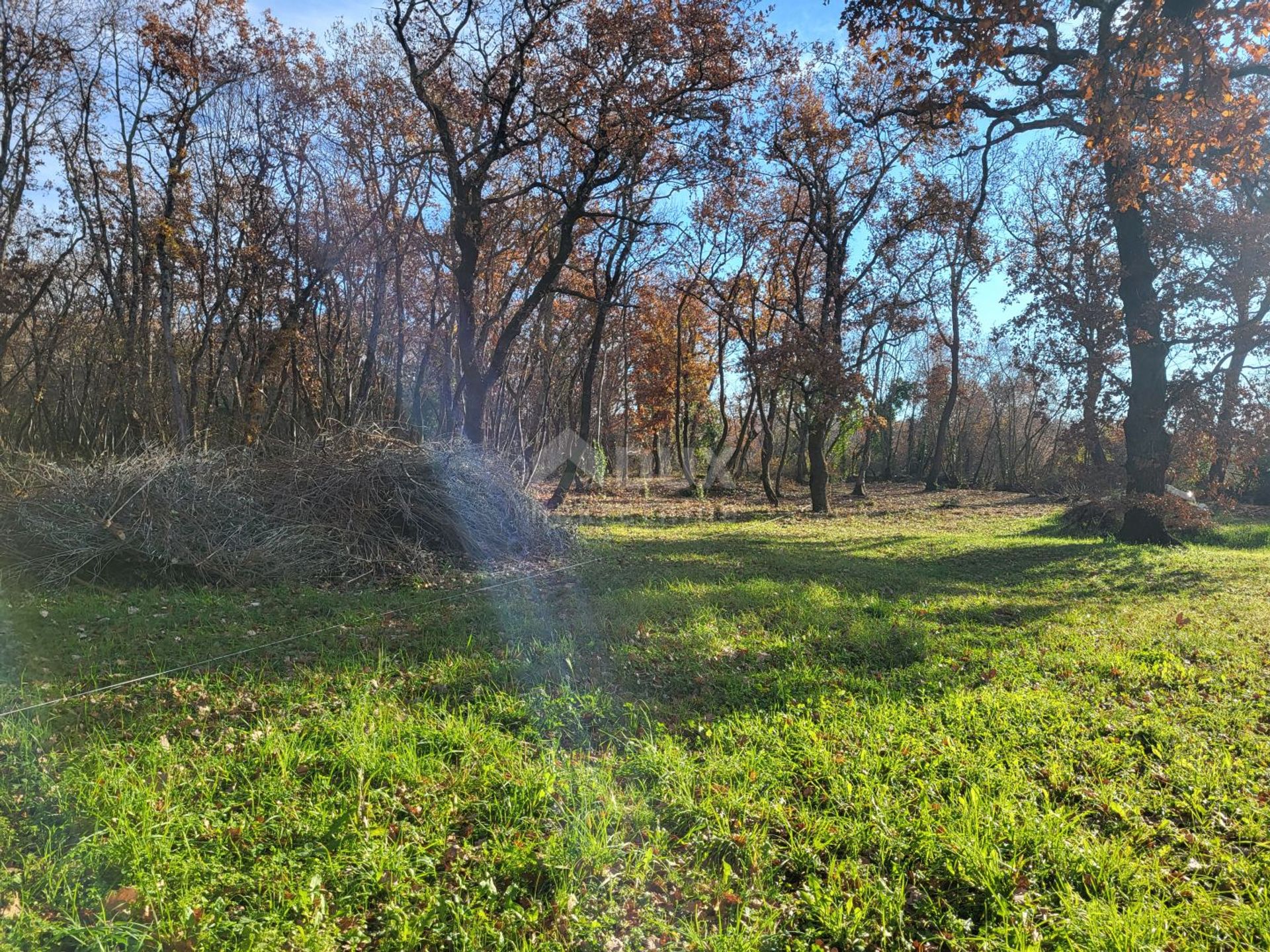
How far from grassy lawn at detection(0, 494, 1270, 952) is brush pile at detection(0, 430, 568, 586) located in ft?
3.73

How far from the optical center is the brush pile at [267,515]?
6816mm

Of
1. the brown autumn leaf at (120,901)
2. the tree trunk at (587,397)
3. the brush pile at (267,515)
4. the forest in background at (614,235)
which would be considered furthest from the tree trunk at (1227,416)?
the brown autumn leaf at (120,901)

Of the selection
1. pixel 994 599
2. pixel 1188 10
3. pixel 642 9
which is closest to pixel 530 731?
pixel 994 599

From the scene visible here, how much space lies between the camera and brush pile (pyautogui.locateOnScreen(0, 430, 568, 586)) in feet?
22.4

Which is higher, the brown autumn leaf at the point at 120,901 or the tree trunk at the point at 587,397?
the tree trunk at the point at 587,397

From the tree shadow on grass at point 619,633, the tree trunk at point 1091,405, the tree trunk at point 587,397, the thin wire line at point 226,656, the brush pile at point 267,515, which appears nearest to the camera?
the thin wire line at point 226,656

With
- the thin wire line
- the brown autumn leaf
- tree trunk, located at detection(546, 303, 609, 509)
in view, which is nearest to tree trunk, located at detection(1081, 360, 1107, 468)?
tree trunk, located at detection(546, 303, 609, 509)

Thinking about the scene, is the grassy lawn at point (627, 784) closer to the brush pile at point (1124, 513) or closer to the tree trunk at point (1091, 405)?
the brush pile at point (1124, 513)

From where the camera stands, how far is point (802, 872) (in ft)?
8.29

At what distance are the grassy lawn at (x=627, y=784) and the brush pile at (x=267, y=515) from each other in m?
1.14

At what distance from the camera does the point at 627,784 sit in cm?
311

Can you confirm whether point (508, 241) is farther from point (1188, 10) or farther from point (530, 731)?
point (530, 731)

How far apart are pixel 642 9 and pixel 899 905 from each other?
14239 mm

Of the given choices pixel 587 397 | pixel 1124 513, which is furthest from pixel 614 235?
pixel 1124 513
